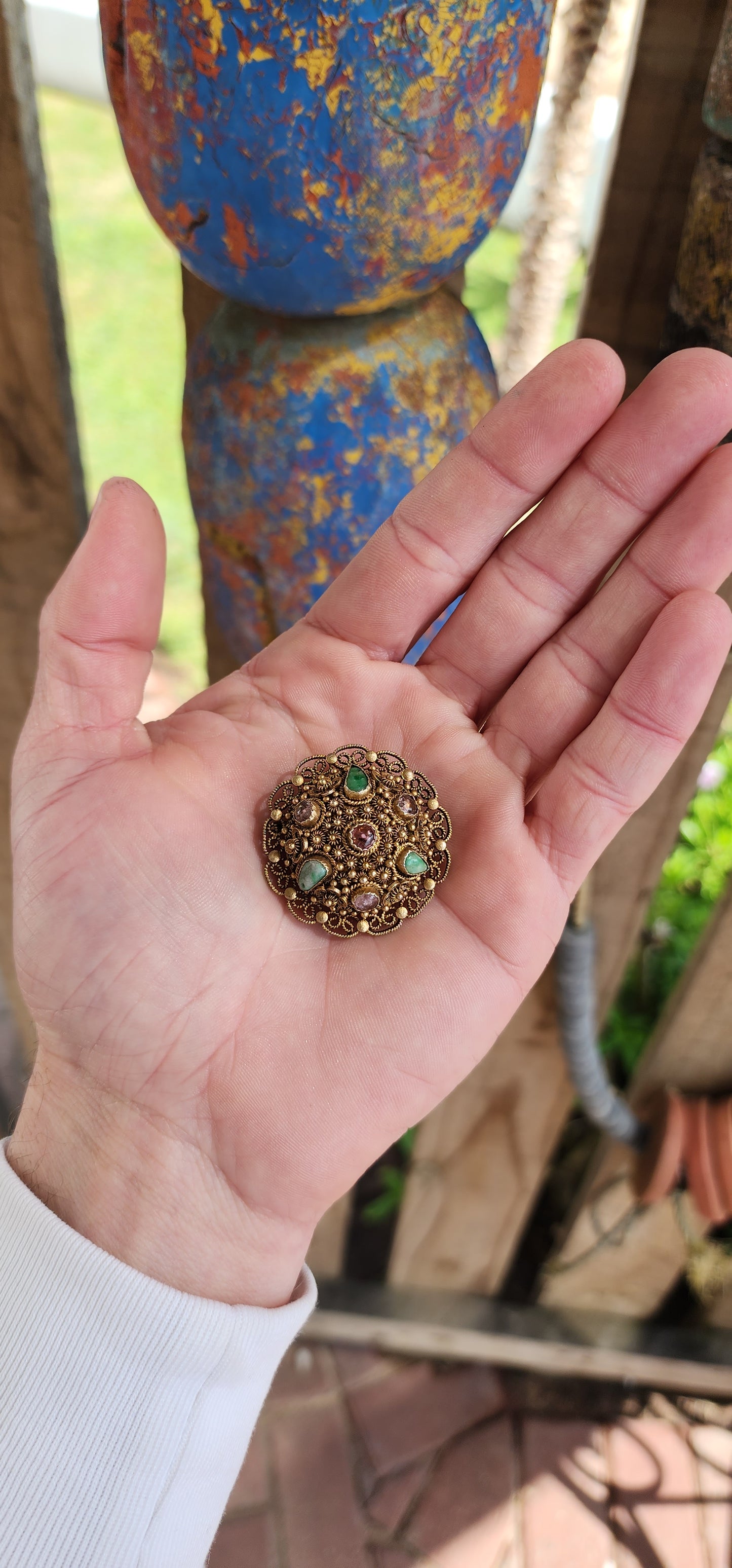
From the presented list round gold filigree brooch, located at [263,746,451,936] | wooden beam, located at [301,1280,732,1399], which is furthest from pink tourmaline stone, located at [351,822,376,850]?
wooden beam, located at [301,1280,732,1399]

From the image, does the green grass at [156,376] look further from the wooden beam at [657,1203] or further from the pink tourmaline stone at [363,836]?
the pink tourmaline stone at [363,836]

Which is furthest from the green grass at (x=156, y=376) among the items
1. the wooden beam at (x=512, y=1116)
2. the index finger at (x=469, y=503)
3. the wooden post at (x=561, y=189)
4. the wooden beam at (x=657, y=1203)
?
the index finger at (x=469, y=503)

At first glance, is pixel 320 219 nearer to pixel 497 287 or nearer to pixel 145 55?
pixel 145 55

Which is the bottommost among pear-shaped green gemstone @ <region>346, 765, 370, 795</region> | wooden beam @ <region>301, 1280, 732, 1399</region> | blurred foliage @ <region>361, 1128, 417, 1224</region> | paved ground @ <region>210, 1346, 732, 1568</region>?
paved ground @ <region>210, 1346, 732, 1568</region>

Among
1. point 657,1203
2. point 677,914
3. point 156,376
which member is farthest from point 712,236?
point 156,376

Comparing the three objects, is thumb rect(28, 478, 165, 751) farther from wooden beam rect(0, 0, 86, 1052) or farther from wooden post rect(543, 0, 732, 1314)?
wooden post rect(543, 0, 732, 1314)

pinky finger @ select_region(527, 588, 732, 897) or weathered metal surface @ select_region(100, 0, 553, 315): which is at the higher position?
weathered metal surface @ select_region(100, 0, 553, 315)

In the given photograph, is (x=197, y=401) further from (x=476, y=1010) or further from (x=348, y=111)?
(x=476, y=1010)
